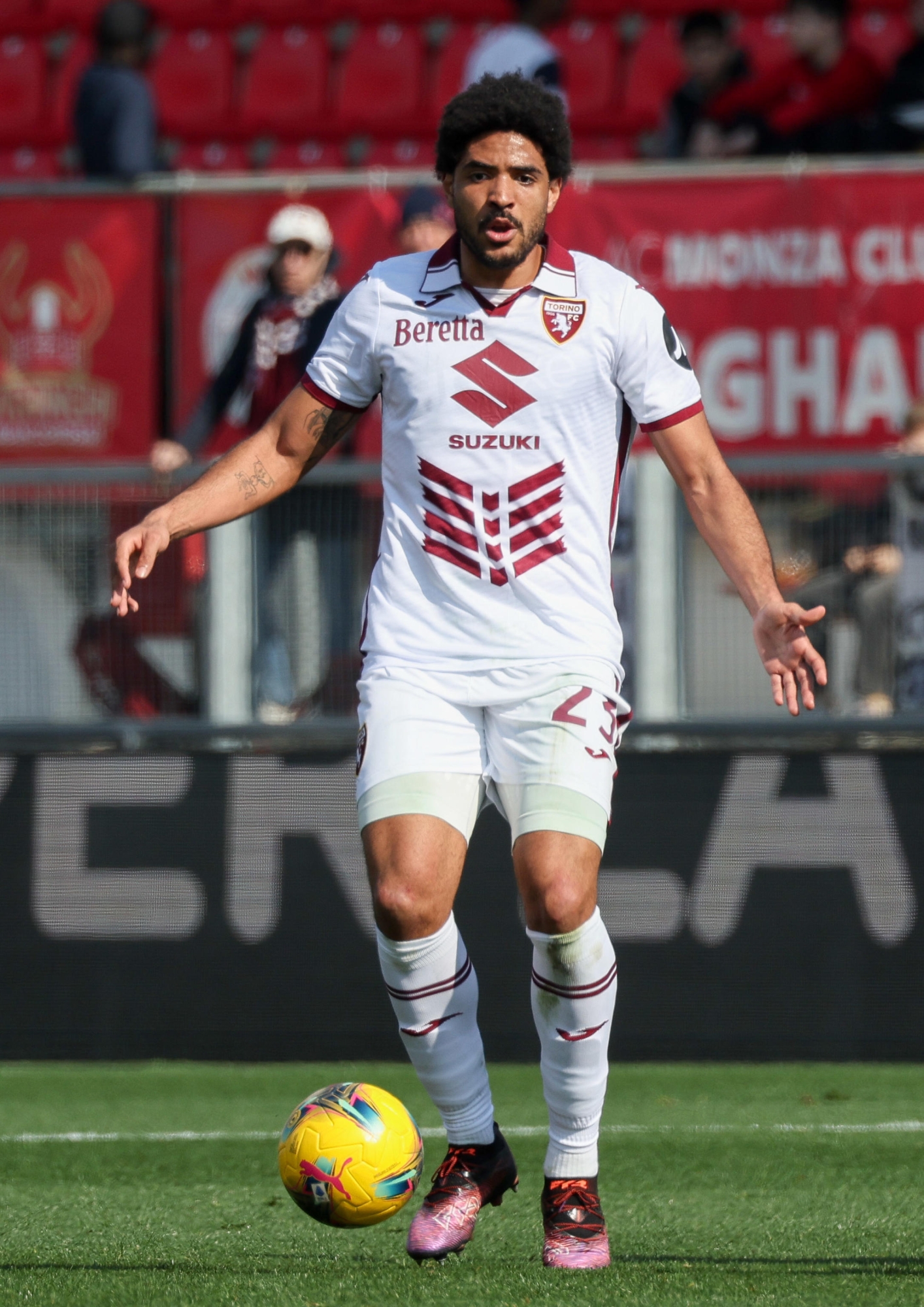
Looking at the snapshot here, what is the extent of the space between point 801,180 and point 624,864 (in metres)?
4.27

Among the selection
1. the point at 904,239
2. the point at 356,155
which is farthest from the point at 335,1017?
the point at 356,155

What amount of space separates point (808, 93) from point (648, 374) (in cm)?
738

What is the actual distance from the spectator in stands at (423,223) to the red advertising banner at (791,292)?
1880mm

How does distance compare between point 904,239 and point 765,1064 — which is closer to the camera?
point 765,1064

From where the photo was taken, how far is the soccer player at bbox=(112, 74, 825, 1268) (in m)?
4.37

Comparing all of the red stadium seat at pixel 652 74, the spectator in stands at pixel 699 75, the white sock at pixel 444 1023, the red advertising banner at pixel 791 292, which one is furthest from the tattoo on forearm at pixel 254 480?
the red stadium seat at pixel 652 74

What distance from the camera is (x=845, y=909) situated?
25.3 feet

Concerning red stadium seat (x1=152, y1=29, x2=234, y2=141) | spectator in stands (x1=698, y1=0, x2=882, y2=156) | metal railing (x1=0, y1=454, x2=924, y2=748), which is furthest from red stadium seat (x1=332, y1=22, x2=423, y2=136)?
metal railing (x1=0, y1=454, x2=924, y2=748)

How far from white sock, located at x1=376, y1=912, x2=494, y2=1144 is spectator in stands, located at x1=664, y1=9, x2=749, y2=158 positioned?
8.23 m

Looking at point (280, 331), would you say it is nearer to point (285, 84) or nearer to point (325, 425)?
point (325, 425)

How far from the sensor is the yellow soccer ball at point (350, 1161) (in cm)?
430

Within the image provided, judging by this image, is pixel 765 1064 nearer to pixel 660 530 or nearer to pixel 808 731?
pixel 808 731

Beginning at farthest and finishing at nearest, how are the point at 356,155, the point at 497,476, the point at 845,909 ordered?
the point at 356,155
the point at 845,909
the point at 497,476

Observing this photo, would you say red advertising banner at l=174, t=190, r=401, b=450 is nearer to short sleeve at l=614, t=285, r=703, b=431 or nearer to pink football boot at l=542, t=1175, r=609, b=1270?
short sleeve at l=614, t=285, r=703, b=431
